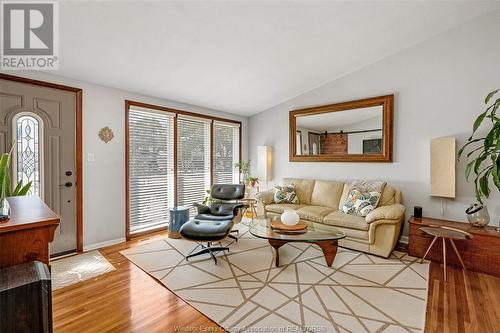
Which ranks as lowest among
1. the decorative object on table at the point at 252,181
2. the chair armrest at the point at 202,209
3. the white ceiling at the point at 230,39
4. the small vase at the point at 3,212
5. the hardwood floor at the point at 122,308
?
the hardwood floor at the point at 122,308

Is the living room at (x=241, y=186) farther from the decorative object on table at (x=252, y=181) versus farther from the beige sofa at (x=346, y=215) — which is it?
the decorative object on table at (x=252, y=181)

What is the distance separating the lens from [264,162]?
206 inches

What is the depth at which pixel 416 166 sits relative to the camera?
11.7ft

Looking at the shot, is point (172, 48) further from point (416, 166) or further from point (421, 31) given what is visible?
point (416, 166)

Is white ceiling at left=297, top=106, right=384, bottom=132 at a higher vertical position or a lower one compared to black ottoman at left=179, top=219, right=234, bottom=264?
higher

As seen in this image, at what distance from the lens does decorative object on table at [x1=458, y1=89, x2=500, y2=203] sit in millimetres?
2590

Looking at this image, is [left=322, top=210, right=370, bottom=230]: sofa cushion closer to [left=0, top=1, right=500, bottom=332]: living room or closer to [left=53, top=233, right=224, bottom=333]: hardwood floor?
[left=0, top=1, right=500, bottom=332]: living room

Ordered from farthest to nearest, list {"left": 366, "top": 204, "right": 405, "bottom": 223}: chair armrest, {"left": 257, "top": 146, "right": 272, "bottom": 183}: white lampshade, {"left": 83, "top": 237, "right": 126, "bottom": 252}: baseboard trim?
{"left": 257, "top": 146, "right": 272, "bottom": 183}: white lampshade
{"left": 83, "top": 237, "right": 126, "bottom": 252}: baseboard trim
{"left": 366, "top": 204, "right": 405, "bottom": 223}: chair armrest

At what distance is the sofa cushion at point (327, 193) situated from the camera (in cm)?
410

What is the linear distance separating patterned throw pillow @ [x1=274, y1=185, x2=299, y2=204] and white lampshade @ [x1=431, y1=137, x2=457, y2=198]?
1.99 meters

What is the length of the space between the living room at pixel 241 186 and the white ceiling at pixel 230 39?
24 mm

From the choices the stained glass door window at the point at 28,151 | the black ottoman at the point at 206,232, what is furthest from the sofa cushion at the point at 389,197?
the stained glass door window at the point at 28,151

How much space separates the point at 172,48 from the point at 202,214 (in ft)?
7.35

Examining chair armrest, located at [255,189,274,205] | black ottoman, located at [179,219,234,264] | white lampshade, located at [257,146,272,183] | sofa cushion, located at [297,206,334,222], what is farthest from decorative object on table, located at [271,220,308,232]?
white lampshade, located at [257,146,272,183]
